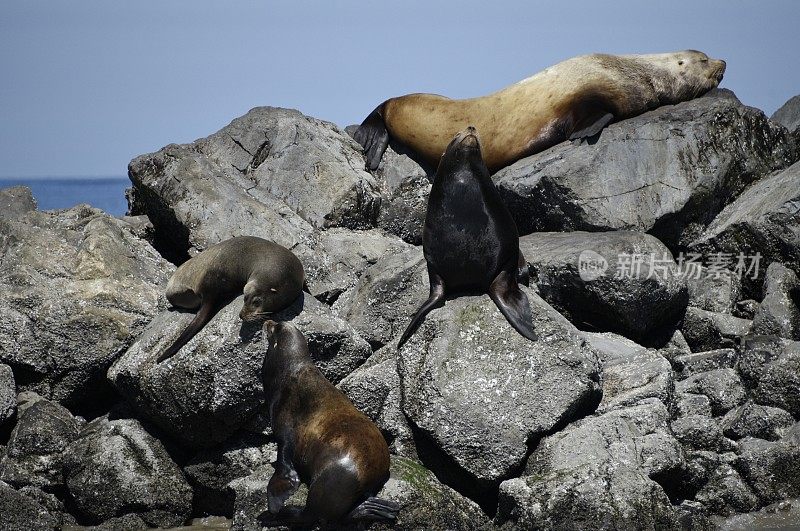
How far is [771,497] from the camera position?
707cm

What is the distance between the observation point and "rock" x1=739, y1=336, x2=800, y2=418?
26.2ft

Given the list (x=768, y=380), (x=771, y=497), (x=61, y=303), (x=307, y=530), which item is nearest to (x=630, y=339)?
(x=768, y=380)

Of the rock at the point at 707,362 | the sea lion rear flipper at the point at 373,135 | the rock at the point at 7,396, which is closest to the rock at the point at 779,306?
the rock at the point at 707,362

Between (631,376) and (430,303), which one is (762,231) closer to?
(631,376)

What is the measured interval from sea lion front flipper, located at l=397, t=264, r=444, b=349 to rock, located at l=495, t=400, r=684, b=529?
1.24 metres

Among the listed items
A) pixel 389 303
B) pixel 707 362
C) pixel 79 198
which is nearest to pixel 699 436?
pixel 707 362

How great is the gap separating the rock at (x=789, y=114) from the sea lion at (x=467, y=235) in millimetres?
5574

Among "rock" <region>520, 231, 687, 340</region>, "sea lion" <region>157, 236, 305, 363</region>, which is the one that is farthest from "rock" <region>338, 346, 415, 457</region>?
"rock" <region>520, 231, 687, 340</region>

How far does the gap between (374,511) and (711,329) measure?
4087mm

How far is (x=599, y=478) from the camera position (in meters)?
6.46

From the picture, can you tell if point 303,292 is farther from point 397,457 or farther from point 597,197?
point 597,197

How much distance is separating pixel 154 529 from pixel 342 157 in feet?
16.3

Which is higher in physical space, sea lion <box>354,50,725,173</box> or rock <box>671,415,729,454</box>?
sea lion <box>354,50,725,173</box>

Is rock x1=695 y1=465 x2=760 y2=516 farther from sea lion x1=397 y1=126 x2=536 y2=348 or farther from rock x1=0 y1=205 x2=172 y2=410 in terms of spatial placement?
rock x1=0 y1=205 x2=172 y2=410
